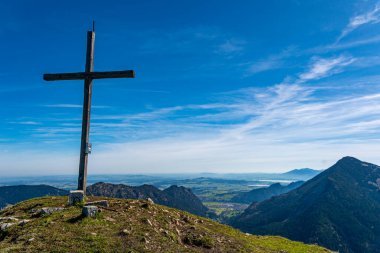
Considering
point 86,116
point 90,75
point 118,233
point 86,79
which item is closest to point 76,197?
point 86,116

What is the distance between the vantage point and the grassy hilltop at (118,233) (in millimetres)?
16672

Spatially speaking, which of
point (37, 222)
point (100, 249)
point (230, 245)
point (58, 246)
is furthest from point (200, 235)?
point (37, 222)

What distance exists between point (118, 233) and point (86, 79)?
41.0ft

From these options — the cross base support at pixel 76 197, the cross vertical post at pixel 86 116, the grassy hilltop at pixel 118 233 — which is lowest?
the grassy hilltop at pixel 118 233

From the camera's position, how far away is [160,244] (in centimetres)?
1784

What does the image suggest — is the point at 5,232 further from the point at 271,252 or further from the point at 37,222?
the point at 271,252

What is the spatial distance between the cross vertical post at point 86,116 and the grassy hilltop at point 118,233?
2531 millimetres

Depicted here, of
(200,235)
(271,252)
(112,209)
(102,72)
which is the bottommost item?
(271,252)

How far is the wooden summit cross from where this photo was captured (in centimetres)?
2455

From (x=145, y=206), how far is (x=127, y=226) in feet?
13.9

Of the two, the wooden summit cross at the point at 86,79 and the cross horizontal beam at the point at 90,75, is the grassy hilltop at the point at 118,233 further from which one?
the cross horizontal beam at the point at 90,75

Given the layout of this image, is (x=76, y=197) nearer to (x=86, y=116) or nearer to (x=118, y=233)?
(x=86, y=116)

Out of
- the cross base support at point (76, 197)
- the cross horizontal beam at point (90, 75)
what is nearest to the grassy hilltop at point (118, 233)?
the cross base support at point (76, 197)

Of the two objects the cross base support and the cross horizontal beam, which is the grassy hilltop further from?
the cross horizontal beam
